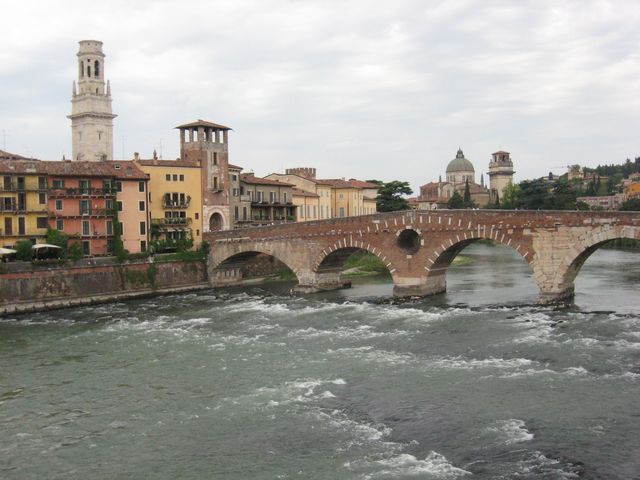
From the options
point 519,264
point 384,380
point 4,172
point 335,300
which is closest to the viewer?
point 384,380

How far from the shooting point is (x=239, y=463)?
61.1ft

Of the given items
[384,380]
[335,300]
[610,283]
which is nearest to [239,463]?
[384,380]

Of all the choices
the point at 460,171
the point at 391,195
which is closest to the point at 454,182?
the point at 460,171

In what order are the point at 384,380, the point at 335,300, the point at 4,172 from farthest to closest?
1. the point at 4,172
2. the point at 335,300
3. the point at 384,380

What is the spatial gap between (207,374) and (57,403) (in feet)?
18.2

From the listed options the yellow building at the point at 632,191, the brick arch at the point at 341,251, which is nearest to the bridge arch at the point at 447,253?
the brick arch at the point at 341,251

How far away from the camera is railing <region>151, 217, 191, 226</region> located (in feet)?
192

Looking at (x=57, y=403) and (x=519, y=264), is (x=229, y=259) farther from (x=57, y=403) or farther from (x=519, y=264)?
(x=57, y=403)

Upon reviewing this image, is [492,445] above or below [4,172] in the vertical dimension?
below

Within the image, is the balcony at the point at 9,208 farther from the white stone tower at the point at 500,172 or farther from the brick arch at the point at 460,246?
the white stone tower at the point at 500,172

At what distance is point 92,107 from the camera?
3401 inches

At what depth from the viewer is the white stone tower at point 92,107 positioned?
86.4 metres

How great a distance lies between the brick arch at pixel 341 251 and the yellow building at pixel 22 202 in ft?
63.9

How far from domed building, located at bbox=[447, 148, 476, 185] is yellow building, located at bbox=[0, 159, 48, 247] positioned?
495ft
